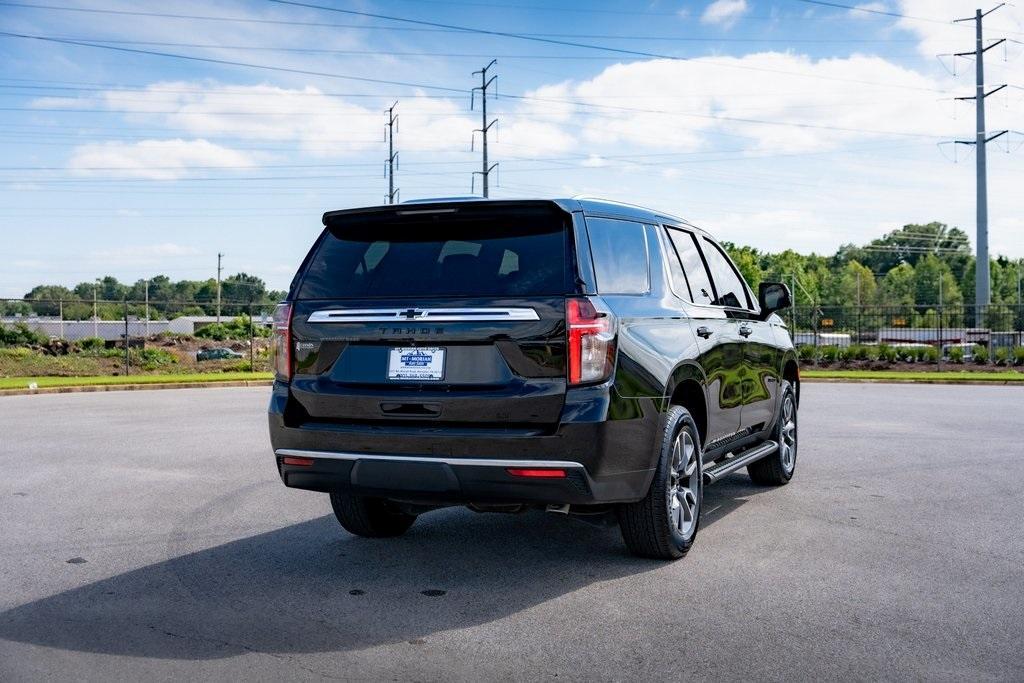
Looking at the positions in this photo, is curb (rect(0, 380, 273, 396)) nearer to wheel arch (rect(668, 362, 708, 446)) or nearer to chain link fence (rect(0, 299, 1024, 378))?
chain link fence (rect(0, 299, 1024, 378))

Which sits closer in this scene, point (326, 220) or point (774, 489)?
point (326, 220)

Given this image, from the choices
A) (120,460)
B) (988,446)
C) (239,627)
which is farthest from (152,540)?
(988,446)

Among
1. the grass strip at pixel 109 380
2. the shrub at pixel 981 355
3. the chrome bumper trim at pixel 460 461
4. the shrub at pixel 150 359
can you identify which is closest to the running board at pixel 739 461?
the chrome bumper trim at pixel 460 461

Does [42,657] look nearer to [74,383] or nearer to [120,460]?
[120,460]

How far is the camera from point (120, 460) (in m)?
10.3

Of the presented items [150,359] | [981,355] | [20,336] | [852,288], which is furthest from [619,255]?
[852,288]

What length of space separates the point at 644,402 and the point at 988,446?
7537 millimetres

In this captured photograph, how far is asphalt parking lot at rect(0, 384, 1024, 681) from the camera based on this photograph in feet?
13.8

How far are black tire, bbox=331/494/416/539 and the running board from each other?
6.50 feet

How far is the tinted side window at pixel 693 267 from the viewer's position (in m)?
6.76

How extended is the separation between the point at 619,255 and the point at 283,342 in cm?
196

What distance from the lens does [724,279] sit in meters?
7.67

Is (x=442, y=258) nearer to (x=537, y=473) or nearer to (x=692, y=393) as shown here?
(x=537, y=473)

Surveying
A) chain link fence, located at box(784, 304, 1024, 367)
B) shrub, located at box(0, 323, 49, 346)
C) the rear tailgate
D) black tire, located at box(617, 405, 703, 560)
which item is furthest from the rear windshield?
chain link fence, located at box(784, 304, 1024, 367)
